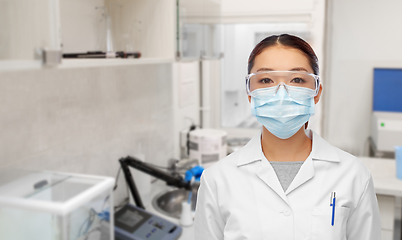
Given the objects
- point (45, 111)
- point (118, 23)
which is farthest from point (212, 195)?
point (118, 23)

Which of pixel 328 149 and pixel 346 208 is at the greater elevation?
pixel 328 149

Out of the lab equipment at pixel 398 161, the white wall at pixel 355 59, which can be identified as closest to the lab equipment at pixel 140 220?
the lab equipment at pixel 398 161

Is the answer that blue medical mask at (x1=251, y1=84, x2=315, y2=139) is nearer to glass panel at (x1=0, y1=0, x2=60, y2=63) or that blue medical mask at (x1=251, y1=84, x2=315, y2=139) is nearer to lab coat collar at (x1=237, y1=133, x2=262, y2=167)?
lab coat collar at (x1=237, y1=133, x2=262, y2=167)

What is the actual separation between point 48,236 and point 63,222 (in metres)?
0.08

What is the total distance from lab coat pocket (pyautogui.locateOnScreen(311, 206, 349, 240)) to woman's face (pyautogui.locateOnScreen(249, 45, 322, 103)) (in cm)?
33

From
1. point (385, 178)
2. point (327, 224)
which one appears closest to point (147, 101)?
point (385, 178)

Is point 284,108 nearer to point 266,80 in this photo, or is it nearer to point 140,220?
point 266,80

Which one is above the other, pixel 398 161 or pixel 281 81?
pixel 281 81

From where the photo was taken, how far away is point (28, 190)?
3.24 ft

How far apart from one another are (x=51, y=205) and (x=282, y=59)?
2.17 feet

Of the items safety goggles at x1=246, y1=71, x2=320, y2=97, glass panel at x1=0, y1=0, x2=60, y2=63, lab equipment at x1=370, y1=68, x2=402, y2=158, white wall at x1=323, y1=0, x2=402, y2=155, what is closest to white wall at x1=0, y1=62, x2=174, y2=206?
glass panel at x1=0, y1=0, x2=60, y2=63

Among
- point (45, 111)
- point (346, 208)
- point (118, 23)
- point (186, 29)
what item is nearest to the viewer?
point (346, 208)

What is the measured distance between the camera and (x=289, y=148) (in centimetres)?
90

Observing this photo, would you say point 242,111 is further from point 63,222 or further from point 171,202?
point 63,222
